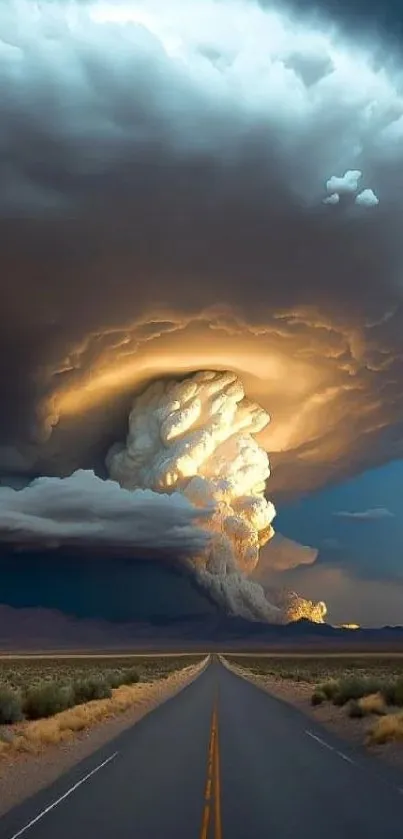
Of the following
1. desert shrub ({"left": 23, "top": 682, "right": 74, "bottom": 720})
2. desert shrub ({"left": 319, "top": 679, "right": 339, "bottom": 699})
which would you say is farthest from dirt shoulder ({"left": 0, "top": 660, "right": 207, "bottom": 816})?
desert shrub ({"left": 319, "top": 679, "right": 339, "bottom": 699})

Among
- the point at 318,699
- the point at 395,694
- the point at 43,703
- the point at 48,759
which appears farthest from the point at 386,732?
the point at 318,699

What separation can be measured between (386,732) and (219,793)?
9.38 m

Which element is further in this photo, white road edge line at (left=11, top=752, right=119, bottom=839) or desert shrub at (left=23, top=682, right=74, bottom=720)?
desert shrub at (left=23, top=682, right=74, bottom=720)

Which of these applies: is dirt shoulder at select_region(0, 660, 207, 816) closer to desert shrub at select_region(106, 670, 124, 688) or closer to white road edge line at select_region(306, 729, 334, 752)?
white road edge line at select_region(306, 729, 334, 752)

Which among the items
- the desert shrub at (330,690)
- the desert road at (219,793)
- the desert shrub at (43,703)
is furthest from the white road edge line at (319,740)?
the desert shrub at (330,690)

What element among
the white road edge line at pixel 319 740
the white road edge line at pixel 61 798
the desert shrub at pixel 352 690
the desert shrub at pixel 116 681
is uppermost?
the desert shrub at pixel 116 681

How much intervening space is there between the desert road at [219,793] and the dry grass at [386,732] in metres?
0.86

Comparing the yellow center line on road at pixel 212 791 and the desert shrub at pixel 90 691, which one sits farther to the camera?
the desert shrub at pixel 90 691

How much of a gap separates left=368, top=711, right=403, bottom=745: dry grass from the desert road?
2.81 feet

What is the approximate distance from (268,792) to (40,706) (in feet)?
54.7

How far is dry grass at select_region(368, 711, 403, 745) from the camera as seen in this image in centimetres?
2075

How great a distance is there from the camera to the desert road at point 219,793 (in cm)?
1026

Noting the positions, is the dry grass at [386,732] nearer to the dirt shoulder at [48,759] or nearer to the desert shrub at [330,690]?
the dirt shoulder at [48,759]

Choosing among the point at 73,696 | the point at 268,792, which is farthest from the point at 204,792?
the point at 73,696
